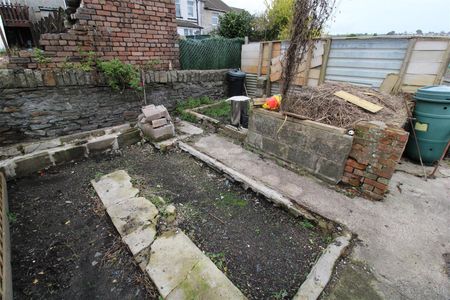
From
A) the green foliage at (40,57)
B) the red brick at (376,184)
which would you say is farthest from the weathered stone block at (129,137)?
the red brick at (376,184)

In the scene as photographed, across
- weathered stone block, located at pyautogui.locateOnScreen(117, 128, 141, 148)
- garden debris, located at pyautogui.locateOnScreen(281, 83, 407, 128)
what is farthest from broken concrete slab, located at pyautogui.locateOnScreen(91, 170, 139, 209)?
garden debris, located at pyautogui.locateOnScreen(281, 83, 407, 128)

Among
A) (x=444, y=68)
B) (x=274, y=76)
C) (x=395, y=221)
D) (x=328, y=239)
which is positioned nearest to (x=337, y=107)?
(x=395, y=221)

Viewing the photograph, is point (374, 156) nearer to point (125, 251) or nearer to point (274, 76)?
point (125, 251)

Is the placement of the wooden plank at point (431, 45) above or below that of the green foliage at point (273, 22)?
below

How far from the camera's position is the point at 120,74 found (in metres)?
4.46

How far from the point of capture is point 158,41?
5129 millimetres

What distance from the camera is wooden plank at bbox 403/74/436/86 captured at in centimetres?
437

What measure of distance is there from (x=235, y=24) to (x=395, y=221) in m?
10.2

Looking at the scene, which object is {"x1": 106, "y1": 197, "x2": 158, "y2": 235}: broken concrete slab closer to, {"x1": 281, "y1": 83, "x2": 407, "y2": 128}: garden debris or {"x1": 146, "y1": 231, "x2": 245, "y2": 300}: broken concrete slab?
{"x1": 146, "y1": 231, "x2": 245, "y2": 300}: broken concrete slab

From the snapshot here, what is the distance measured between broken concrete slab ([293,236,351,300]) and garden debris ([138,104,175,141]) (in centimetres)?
355

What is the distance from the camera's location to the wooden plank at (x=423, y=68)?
4.26 metres

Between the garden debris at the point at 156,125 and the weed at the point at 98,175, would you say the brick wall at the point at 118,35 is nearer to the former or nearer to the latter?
the garden debris at the point at 156,125

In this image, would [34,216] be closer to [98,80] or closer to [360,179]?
[98,80]

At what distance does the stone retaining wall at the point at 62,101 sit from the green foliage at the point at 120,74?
0.54 ft
